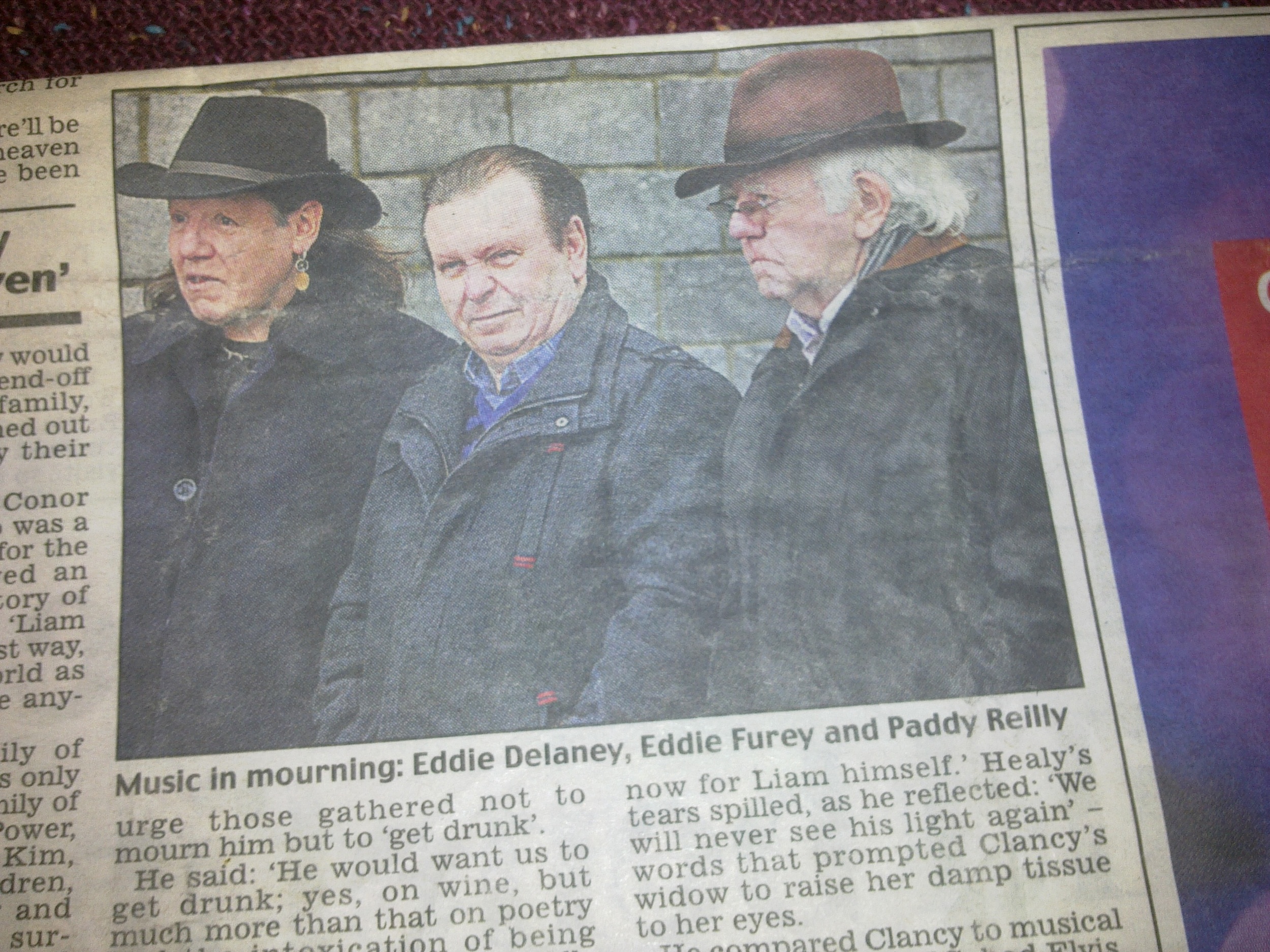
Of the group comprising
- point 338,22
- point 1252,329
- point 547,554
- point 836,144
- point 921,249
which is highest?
point 338,22

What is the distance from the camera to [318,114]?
868 millimetres

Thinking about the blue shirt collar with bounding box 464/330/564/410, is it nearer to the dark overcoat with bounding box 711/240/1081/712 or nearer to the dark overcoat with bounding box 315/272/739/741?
the dark overcoat with bounding box 315/272/739/741

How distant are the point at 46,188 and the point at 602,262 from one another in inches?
20.5

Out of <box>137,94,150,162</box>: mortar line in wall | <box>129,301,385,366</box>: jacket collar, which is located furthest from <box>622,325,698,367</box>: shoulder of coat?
<box>137,94,150,162</box>: mortar line in wall

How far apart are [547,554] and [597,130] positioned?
0.40m

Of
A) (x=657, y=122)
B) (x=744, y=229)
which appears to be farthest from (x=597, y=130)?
(x=744, y=229)

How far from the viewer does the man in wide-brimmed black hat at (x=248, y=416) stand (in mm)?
793

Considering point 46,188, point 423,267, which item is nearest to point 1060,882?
point 423,267

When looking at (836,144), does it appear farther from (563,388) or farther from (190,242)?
(190,242)

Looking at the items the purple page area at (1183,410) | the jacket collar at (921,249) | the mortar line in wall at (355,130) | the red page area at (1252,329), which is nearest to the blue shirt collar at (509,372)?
the mortar line in wall at (355,130)

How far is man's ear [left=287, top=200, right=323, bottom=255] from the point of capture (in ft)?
2.83

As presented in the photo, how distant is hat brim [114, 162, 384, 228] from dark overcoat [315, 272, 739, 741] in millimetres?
167

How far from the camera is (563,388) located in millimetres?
833

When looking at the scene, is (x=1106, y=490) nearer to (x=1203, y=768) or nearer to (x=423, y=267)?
(x=1203, y=768)
